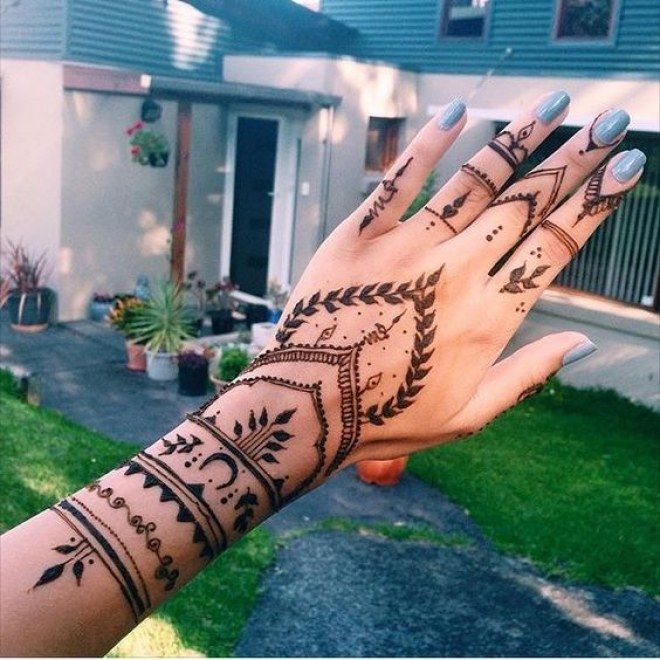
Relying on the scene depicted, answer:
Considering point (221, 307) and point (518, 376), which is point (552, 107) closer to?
point (518, 376)

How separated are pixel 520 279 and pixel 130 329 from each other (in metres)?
9.05

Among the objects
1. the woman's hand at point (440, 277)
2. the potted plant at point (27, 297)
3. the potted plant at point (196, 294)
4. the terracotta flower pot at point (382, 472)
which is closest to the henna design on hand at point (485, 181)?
the woman's hand at point (440, 277)

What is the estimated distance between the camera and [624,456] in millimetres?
8422

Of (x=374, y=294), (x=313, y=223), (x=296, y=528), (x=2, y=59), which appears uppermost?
(x=2, y=59)

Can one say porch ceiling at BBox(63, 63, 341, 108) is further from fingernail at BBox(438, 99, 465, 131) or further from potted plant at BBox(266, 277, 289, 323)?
fingernail at BBox(438, 99, 465, 131)

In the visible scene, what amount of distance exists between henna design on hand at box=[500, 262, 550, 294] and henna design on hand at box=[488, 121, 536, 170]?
22 cm

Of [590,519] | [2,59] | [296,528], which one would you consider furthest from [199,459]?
[2,59]

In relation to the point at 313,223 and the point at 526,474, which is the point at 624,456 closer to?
the point at 526,474

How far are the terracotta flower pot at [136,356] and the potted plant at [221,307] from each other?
175 cm

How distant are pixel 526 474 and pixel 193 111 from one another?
815 centimetres

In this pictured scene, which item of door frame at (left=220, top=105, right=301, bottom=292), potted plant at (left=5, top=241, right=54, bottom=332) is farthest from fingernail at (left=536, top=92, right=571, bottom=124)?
door frame at (left=220, top=105, right=301, bottom=292)

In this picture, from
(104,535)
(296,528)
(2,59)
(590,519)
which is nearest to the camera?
(104,535)

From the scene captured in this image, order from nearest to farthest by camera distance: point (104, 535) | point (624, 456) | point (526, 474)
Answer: point (104, 535), point (526, 474), point (624, 456)

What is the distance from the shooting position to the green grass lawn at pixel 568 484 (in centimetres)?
620
